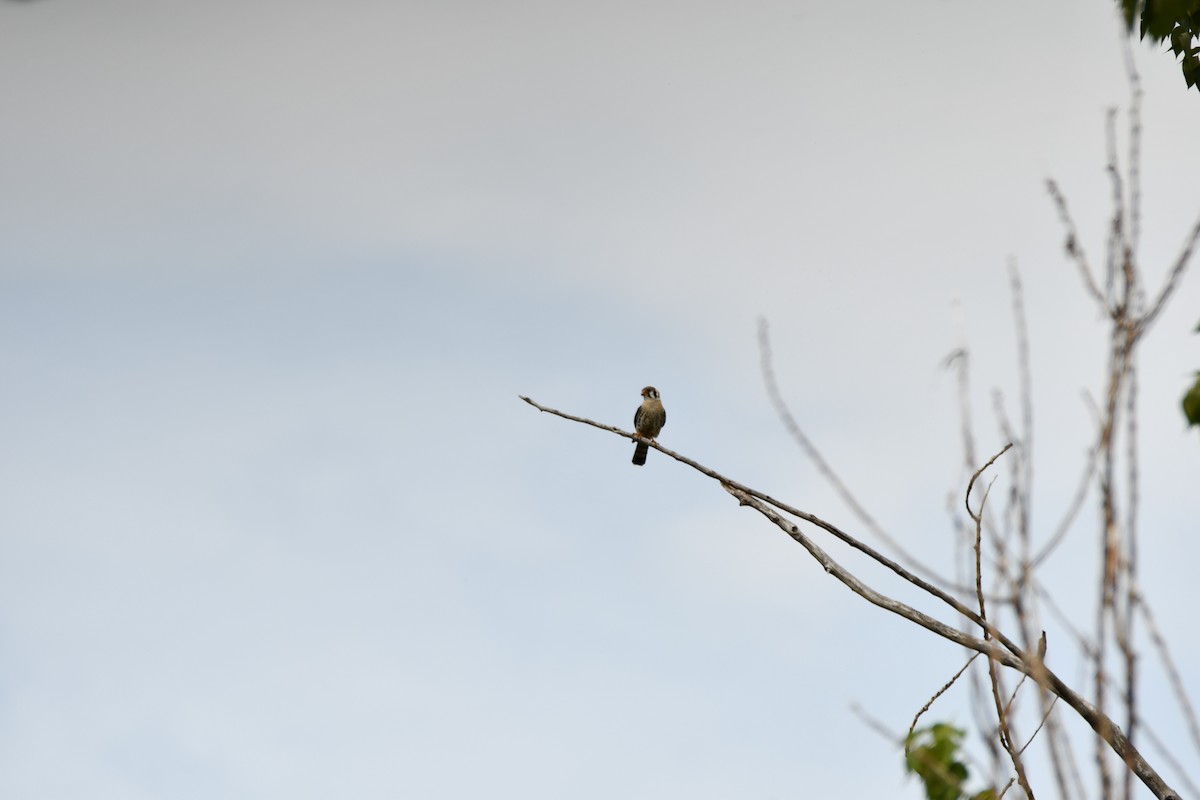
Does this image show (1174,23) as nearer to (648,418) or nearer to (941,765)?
(941,765)

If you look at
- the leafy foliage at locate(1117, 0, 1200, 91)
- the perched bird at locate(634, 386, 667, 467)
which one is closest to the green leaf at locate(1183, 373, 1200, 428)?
the leafy foliage at locate(1117, 0, 1200, 91)

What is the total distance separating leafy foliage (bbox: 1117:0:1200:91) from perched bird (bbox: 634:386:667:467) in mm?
13958

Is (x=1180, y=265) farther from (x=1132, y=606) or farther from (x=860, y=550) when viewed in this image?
(x=860, y=550)

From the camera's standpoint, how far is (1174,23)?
15.0ft

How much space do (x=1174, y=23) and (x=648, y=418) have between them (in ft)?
47.1

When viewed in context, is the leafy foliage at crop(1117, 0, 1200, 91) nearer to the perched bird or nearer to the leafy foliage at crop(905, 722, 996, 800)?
the leafy foliage at crop(905, 722, 996, 800)

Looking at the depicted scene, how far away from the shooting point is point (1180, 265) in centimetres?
283

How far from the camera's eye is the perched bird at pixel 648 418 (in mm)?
18719

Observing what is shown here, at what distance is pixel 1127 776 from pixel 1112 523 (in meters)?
0.52

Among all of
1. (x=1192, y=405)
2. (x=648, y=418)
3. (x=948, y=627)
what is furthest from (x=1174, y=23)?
(x=648, y=418)

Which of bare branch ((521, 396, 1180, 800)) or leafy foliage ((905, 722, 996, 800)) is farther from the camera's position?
leafy foliage ((905, 722, 996, 800))

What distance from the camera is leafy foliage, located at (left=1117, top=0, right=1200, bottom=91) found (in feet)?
12.3

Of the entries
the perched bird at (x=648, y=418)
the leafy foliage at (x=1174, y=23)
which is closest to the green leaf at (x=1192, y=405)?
the leafy foliage at (x=1174, y=23)

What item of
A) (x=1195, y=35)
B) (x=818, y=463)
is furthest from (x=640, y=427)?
(x=818, y=463)
